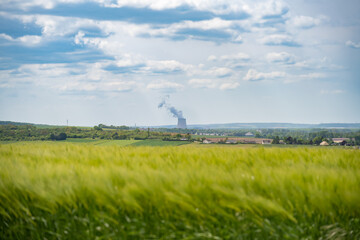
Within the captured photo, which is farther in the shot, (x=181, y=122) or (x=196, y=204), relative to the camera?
(x=181, y=122)

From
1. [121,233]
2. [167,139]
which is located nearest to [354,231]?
[121,233]

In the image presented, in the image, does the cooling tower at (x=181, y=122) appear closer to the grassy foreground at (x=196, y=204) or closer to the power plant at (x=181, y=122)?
the power plant at (x=181, y=122)

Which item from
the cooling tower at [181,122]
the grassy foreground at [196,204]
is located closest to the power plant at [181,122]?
the cooling tower at [181,122]

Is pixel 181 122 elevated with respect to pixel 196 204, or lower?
elevated

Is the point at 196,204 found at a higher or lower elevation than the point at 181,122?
lower

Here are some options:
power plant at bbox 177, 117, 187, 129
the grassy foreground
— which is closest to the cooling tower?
power plant at bbox 177, 117, 187, 129

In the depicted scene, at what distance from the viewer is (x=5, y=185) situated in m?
4.34

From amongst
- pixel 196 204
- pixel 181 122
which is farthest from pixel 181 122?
pixel 196 204

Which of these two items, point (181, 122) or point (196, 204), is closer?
point (196, 204)

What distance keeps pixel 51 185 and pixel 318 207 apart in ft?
9.55

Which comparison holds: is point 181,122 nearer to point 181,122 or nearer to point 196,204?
point 181,122

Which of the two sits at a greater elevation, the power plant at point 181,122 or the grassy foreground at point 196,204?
the power plant at point 181,122

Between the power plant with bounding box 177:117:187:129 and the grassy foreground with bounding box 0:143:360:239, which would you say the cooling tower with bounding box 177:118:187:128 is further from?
the grassy foreground with bounding box 0:143:360:239

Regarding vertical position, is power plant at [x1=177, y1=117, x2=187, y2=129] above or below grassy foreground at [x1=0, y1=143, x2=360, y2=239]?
above
